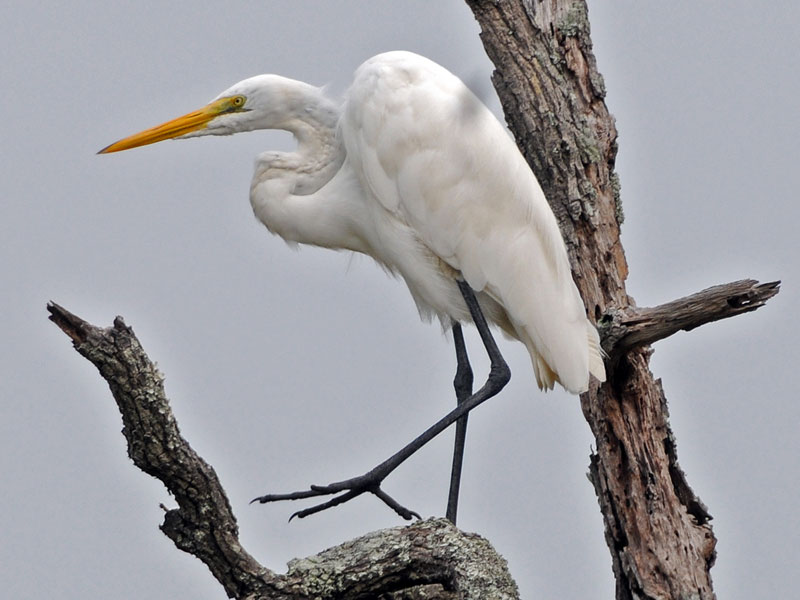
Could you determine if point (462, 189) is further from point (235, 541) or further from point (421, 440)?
point (235, 541)

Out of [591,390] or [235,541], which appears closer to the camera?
[235,541]

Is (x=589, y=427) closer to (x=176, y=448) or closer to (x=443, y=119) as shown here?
(x=443, y=119)

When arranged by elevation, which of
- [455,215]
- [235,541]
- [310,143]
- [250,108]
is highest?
[250,108]

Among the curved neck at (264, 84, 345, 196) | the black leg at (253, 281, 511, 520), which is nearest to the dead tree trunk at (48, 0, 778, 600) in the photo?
the black leg at (253, 281, 511, 520)

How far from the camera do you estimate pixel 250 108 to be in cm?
452

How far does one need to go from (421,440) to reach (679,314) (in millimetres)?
1109

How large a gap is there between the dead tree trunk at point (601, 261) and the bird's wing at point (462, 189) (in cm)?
12

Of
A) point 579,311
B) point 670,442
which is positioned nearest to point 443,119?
point 579,311

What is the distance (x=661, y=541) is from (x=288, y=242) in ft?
5.96

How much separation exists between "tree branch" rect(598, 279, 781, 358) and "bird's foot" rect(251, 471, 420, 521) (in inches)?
37.0

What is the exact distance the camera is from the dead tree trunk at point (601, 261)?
4.16 metres

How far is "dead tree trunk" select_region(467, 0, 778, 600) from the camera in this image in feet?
13.6

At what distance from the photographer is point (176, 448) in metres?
3.11

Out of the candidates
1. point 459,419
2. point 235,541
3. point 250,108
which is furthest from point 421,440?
point 250,108
